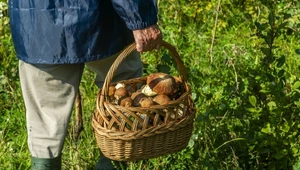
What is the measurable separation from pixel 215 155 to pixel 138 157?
70 cm

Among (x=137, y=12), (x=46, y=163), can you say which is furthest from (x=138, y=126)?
(x=46, y=163)

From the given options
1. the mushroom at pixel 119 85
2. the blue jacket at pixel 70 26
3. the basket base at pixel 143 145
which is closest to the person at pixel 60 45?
the blue jacket at pixel 70 26

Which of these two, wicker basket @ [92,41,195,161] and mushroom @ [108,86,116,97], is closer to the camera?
wicker basket @ [92,41,195,161]

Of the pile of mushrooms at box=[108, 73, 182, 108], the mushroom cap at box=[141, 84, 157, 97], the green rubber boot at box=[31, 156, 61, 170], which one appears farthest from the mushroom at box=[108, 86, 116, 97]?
the green rubber boot at box=[31, 156, 61, 170]

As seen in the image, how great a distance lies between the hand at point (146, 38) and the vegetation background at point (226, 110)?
1.84 feet

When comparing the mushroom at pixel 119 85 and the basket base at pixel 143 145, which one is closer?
the basket base at pixel 143 145

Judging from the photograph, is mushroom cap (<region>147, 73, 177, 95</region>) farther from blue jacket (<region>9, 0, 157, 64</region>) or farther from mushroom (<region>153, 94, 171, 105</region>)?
blue jacket (<region>9, 0, 157, 64</region>)

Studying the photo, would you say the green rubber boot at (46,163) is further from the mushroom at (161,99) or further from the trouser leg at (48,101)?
the mushroom at (161,99)

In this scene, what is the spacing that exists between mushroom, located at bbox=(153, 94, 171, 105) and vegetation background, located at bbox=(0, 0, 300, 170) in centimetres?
51

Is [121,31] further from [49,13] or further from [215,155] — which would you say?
[215,155]

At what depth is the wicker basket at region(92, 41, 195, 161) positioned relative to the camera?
253 centimetres

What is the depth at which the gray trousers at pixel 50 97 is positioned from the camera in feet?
9.22

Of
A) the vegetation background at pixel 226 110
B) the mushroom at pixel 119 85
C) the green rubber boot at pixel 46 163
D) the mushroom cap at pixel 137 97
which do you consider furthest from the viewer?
the vegetation background at pixel 226 110

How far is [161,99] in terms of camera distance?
2615mm
